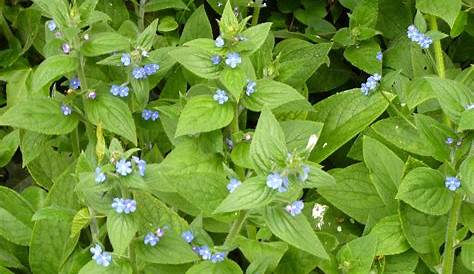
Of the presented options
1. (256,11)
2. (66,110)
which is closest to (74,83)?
(66,110)

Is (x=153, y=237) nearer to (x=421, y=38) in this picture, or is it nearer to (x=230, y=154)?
(x=230, y=154)

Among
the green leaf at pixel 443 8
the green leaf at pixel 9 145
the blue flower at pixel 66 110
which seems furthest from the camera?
the green leaf at pixel 9 145

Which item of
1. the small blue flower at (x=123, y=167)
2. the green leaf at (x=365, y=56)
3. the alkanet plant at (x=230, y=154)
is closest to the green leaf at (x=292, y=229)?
the alkanet plant at (x=230, y=154)

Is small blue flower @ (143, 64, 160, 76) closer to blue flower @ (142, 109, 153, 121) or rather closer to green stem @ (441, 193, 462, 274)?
blue flower @ (142, 109, 153, 121)

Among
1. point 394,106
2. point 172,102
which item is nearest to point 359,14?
point 394,106

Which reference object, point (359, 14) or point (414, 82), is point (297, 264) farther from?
point (359, 14)

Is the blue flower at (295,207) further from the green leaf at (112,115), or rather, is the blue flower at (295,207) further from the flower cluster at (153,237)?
the green leaf at (112,115)

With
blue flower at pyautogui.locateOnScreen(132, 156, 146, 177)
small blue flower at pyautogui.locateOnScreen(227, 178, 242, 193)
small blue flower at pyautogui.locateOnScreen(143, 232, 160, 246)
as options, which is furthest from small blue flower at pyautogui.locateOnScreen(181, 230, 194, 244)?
blue flower at pyautogui.locateOnScreen(132, 156, 146, 177)

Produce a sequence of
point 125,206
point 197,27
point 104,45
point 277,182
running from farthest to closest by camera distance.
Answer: point 197,27
point 104,45
point 125,206
point 277,182
